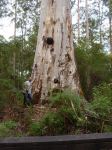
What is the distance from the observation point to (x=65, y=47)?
8664 mm

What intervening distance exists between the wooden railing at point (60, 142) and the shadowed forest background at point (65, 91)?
2359 mm

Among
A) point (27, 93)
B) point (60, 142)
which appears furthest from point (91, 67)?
point (60, 142)

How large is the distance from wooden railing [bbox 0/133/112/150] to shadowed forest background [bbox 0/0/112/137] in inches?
92.9

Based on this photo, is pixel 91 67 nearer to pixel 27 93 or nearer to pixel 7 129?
pixel 27 93

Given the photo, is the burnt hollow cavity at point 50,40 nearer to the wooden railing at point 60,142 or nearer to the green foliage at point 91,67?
the green foliage at point 91,67

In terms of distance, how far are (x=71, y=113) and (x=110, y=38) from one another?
23076mm

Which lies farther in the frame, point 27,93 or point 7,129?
point 27,93

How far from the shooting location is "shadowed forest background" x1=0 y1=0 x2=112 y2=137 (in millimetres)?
5805

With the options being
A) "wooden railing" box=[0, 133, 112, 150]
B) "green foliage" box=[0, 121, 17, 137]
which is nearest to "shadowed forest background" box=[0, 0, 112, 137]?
"green foliage" box=[0, 121, 17, 137]

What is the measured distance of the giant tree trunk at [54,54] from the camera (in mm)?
8180

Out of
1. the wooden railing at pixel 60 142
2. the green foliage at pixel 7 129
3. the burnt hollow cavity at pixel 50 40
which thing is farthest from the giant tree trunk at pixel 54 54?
the wooden railing at pixel 60 142

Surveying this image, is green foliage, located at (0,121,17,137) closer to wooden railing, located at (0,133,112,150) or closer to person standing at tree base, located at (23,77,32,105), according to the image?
person standing at tree base, located at (23,77,32,105)

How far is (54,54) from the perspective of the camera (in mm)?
8562

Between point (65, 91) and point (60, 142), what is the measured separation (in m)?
3.49
